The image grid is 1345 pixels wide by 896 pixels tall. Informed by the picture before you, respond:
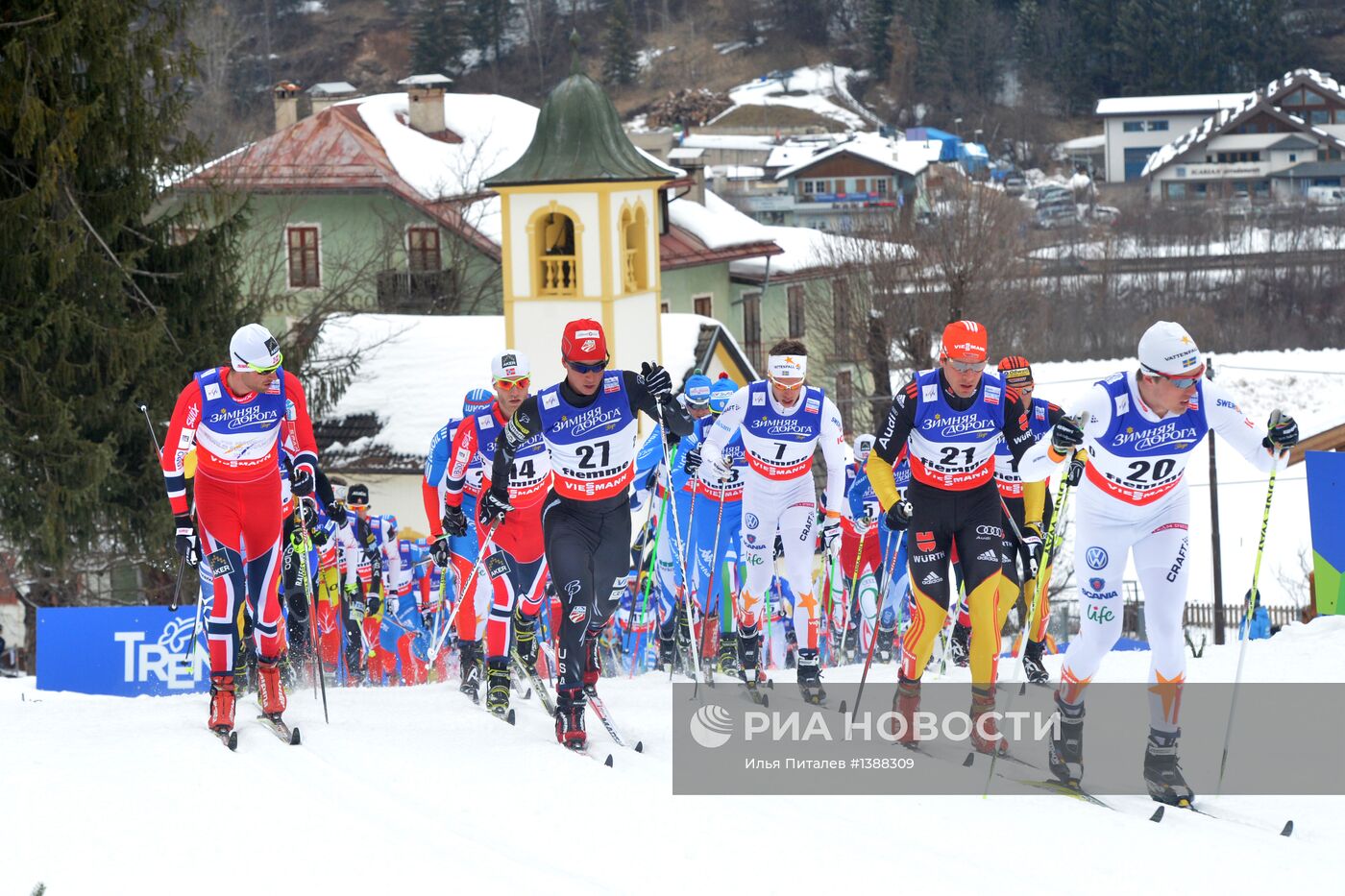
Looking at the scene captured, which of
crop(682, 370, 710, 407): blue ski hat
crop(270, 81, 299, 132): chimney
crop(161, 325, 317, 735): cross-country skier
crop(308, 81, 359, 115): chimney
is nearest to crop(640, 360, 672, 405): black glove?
crop(161, 325, 317, 735): cross-country skier

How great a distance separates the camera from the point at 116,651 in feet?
42.7

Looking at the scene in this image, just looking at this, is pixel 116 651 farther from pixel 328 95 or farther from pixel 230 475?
pixel 328 95

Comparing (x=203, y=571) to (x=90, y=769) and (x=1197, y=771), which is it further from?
(x=1197, y=771)

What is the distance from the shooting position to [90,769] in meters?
7.67

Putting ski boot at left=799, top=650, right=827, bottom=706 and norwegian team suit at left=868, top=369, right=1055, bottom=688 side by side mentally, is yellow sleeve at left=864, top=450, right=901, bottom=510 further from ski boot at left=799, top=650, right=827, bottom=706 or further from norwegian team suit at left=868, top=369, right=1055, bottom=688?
ski boot at left=799, top=650, right=827, bottom=706

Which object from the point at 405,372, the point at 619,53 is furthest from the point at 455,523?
the point at 619,53

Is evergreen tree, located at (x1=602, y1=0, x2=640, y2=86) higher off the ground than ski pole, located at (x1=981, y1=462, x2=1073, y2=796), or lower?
higher

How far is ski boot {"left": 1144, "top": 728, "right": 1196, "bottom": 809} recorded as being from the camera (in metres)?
7.67

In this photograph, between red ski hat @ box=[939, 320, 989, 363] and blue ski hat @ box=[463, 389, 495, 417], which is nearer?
red ski hat @ box=[939, 320, 989, 363]

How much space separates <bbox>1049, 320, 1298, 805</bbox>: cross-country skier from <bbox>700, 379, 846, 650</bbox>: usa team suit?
2.37 m

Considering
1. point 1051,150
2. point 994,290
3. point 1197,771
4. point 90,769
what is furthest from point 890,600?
point 1051,150

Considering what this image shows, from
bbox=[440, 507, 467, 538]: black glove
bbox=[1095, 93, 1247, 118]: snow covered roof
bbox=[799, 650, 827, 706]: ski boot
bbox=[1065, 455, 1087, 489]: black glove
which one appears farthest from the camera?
bbox=[1095, 93, 1247, 118]: snow covered roof

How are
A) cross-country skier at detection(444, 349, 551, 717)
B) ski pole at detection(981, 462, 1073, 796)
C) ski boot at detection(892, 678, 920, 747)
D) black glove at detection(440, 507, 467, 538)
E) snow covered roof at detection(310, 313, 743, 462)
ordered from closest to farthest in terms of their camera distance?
ski pole at detection(981, 462, 1073, 796)
ski boot at detection(892, 678, 920, 747)
black glove at detection(440, 507, 467, 538)
cross-country skier at detection(444, 349, 551, 717)
snow covered roof at detection(310, 313, 743, 462)

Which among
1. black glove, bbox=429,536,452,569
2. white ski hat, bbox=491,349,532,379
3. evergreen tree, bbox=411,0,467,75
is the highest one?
evergreen tree, bbox=411,0,467,75
